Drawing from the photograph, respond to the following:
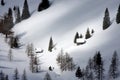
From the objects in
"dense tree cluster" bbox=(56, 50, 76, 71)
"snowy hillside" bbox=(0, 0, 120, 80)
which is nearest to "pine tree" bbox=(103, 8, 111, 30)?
"snowy hillside" bbox=(0, 0, 120, 80)

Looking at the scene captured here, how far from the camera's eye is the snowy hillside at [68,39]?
6112 inches

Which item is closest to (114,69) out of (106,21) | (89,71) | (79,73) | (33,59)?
(89,71)

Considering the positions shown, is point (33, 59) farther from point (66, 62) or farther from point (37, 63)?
point (66, 62)

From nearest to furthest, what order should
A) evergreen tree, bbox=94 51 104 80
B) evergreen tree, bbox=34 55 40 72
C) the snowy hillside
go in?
evergreen tree, bbox=94 51 104 80, the snowy hillside, evergreen tree, bbox=34 55 40 72

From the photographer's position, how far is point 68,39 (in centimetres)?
17650

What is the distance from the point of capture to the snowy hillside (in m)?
155

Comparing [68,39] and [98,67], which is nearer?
[98,67]

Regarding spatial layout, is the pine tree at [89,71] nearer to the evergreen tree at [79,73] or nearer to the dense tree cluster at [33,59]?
the evergreen tree at [79,73]

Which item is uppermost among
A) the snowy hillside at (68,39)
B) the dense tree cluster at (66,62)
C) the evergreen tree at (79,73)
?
the snowy hillside at (68,39)

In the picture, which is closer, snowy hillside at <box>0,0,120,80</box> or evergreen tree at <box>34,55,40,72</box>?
snowy hillside at <box>0,0,120,80</box>

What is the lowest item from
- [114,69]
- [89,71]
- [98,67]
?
[89,71]

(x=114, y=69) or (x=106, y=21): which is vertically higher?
(x=106, y=21)

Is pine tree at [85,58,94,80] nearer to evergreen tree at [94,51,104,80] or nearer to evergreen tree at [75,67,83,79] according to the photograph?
evergreen tree at [94,51,104,80]

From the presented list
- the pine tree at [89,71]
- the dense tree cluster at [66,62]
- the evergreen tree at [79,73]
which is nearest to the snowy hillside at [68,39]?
the dense tree cluster at [66,62]
